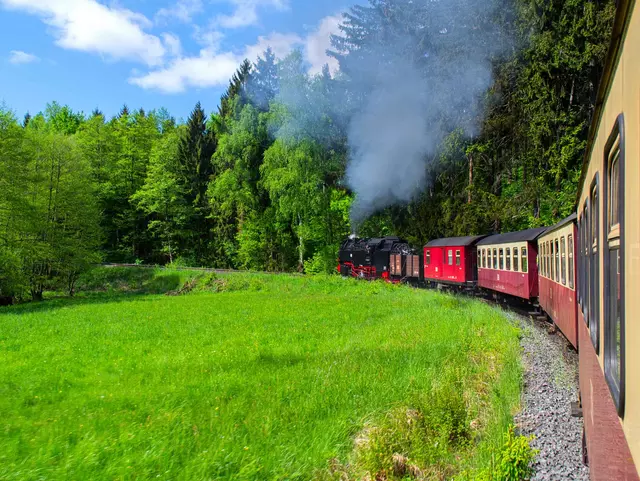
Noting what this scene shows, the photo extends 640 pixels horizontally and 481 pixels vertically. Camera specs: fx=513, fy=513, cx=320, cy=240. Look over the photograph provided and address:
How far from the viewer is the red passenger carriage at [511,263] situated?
47.1 feet

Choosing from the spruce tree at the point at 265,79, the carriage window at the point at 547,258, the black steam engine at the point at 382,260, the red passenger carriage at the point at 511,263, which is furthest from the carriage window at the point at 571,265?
the spruce tree at the point at 265,79

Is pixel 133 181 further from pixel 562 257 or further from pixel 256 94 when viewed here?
pixel 562 257

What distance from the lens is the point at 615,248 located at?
86.2 inches

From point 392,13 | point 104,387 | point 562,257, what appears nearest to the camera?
point 104,387

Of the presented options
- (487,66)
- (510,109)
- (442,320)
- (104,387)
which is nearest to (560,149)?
(510,109)

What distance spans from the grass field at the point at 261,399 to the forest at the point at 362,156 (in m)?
13.1

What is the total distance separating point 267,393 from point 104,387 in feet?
8.82

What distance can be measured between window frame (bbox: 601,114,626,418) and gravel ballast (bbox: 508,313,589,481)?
3105 millimetres

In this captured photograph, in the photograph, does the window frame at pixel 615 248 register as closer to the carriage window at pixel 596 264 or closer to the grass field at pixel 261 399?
the carriage window at pixel 596 264

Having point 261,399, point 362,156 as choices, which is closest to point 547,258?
point 261,399

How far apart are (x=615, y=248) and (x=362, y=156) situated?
3504 cm

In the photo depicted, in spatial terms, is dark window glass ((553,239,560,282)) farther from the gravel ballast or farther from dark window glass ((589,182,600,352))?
dark window glass ((589,182,600,352))

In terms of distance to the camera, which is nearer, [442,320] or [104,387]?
[104,387]

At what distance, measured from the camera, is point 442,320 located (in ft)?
46.1
